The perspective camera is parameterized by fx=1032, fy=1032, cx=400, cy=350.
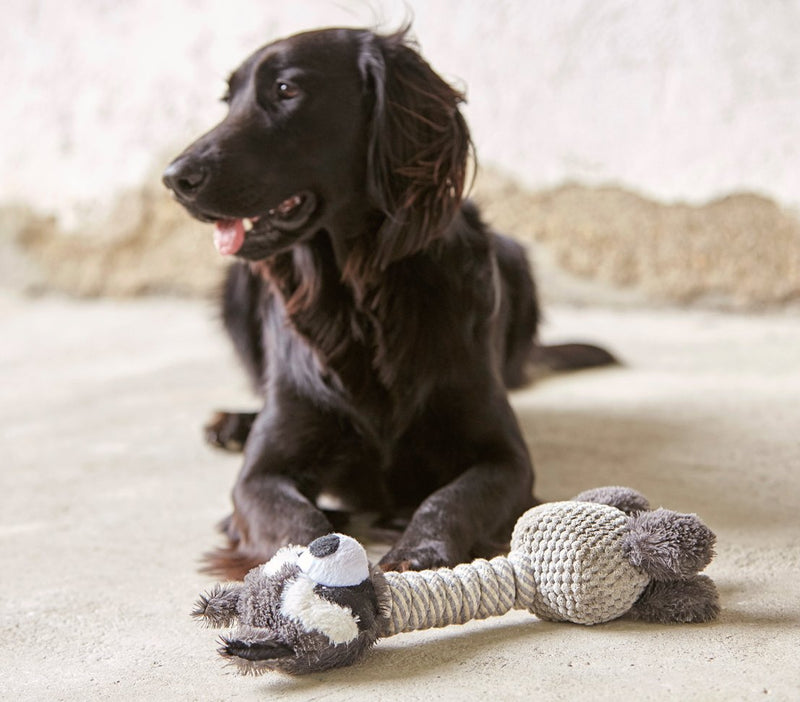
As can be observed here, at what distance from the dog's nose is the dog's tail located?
1.56 m

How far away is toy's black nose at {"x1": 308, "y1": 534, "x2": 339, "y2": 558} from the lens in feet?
3.88

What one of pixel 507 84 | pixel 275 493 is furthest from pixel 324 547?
pixel 507 84

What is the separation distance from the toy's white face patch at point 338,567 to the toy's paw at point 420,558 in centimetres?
28

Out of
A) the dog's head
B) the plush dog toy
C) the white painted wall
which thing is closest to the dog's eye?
the dog's head

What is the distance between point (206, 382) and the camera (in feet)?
10.4

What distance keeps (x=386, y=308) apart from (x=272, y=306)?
39cm

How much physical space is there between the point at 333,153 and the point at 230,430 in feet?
2.87

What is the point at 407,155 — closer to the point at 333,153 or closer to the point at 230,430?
the point at 333,153

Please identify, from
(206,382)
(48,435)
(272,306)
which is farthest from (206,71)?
(272,306)

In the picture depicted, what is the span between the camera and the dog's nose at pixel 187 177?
5.75 feet

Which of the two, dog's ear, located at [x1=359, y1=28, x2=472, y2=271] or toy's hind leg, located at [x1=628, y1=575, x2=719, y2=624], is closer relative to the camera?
toy's hind leg, located at [x1=628, y1=575, x2=719, y2=624]

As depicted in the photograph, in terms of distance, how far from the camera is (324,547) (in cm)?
119

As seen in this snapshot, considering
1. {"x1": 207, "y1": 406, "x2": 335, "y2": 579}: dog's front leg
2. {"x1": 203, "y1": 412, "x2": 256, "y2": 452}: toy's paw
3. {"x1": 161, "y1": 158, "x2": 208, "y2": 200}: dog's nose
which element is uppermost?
{"x1": 161, "y1": 158, "x2": 208, "y2": 200}: dog's nose

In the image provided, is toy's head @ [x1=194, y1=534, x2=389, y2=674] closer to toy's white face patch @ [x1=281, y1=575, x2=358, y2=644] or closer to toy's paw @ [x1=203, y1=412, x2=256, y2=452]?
toy's white face patch @ [x1=281, y1=575, x2=358, y2=644]
